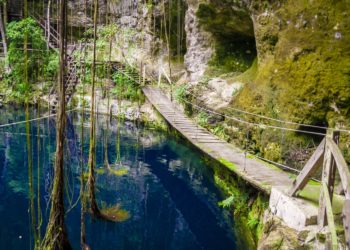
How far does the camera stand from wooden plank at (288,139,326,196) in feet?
10.6

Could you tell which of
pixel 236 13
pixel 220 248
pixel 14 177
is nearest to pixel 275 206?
pixel 220 248

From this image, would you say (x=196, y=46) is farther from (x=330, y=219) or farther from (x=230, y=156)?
(x=330, y=219)

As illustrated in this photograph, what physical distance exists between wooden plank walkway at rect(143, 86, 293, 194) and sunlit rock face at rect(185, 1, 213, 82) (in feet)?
5.77

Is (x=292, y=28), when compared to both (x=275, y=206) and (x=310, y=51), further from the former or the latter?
(x=275, y=206)

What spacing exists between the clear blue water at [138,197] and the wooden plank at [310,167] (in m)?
1.81

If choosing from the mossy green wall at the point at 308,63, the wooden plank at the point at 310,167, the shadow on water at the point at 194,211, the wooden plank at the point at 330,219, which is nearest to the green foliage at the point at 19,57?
the shadow on water at the point at 194,211

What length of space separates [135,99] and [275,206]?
11201 millimetres

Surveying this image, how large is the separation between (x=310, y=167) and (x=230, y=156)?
298 centimetres

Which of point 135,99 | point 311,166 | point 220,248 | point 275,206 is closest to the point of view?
point 311,166

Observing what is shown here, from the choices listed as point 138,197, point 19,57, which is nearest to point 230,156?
point 138,197

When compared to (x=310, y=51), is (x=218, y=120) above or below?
below

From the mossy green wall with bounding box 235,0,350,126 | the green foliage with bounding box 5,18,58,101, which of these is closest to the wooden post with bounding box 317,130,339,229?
the mossy green wall with bounding box 235,0,350,126

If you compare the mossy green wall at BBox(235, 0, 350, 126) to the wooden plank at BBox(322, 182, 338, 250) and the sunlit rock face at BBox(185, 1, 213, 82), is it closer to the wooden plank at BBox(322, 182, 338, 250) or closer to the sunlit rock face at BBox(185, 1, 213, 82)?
the wooden plank at BBox(322, 182, 338, 250)

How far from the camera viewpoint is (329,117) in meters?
4.97
